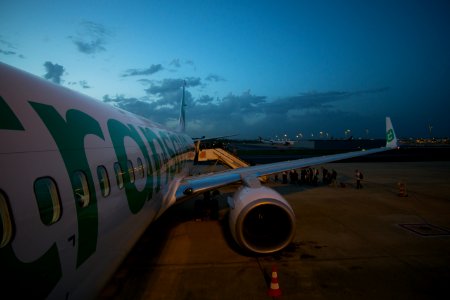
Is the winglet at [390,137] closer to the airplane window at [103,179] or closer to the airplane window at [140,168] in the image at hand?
the airplane window at [140,168]

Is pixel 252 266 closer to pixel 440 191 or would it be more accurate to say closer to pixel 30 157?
pixel 30 157

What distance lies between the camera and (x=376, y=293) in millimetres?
5234

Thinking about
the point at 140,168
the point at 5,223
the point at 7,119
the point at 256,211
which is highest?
the point at 7,119

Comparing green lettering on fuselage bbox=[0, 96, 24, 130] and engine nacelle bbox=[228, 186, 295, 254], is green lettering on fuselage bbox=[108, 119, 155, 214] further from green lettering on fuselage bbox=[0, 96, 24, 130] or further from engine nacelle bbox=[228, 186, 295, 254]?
engine nacelle bbox=[228, 186, 295, 254]

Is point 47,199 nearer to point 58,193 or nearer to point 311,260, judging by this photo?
point 58,193

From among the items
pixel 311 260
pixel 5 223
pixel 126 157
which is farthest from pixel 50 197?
pixel 311 260

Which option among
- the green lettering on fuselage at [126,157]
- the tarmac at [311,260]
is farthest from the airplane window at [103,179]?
the tarmac at [311,260]

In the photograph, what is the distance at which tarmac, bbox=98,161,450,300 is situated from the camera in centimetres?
536

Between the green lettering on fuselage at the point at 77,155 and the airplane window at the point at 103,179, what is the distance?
0.23 m

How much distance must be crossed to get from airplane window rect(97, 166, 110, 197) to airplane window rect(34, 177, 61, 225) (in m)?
0.88

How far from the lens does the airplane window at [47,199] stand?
233 centimetres

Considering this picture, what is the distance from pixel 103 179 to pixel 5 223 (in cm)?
155

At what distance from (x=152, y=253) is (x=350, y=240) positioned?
17.9ft

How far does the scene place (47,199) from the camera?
2.42 m
